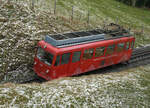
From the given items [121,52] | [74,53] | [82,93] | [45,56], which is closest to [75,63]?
[74,53]

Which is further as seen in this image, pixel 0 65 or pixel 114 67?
pixel 114 67

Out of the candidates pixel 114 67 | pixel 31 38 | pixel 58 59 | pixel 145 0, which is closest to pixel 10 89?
pixel 58 59

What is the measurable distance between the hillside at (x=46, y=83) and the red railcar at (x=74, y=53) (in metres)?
1.26

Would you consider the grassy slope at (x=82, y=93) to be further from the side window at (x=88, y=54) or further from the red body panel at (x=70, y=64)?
the side window at (x=88, y=54)

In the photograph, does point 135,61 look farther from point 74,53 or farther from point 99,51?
point 74,53

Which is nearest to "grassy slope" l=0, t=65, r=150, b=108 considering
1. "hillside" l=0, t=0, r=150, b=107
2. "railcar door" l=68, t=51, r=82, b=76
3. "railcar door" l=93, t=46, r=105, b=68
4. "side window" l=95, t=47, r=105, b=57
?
"hillside" l=0, t=0, r=150, b=107

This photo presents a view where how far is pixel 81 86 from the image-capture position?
14.8 metres

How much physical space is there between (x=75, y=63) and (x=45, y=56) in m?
2.47

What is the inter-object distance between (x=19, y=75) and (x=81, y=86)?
19.9 feet

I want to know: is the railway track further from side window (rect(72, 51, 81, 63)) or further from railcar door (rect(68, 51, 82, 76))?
side window (rect(72, 51, 81, 63))

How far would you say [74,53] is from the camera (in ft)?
56.4

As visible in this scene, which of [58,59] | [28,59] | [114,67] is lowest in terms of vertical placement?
[114,67]

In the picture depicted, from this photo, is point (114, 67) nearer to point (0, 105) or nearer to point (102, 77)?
point (102, 77)

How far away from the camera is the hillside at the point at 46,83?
42.9 feet
